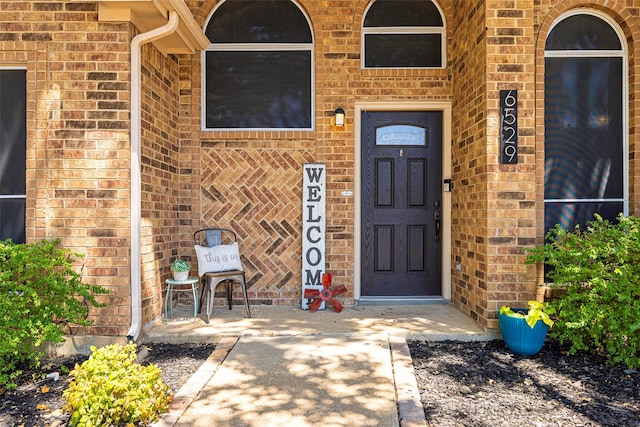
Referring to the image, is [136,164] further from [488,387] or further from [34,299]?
[488,387]

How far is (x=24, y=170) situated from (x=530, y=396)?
4.48 m

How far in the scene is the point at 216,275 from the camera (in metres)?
4.47

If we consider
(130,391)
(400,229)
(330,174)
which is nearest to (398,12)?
(330,174)

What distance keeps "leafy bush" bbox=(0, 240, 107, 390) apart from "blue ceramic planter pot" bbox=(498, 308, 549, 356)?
134 inches

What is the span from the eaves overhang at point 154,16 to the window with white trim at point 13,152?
1.01 meters

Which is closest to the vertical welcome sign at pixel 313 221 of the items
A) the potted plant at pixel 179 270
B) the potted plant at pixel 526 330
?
the potted plant at pixel 179 270

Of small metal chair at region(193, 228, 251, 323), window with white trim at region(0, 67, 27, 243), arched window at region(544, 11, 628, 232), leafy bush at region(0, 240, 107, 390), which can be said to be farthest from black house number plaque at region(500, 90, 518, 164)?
window with white trim at region(0, 67, 27, 243)

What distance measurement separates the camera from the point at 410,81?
5238 millimetres

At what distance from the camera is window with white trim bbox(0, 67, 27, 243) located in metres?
4.02

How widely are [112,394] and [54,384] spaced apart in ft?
3.68

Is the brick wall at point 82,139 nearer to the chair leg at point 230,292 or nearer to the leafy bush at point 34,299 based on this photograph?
the leafy bush at point 34,299

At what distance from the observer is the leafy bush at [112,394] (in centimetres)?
244

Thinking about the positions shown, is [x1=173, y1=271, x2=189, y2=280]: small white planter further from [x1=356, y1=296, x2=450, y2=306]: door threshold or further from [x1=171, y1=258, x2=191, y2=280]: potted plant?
[x1=356, y1=296, x2=450, y2=306]: door threshold

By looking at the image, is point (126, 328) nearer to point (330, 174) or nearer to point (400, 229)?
point (330, 174)
